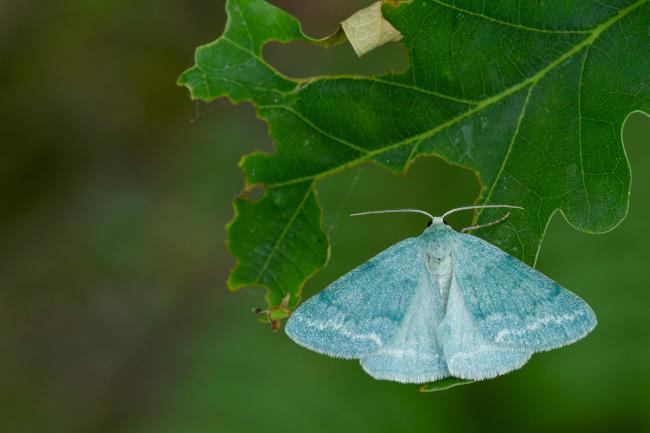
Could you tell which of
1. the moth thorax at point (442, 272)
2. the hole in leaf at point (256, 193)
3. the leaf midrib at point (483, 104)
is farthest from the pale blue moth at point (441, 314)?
the hole in leaf at point (256, 193)

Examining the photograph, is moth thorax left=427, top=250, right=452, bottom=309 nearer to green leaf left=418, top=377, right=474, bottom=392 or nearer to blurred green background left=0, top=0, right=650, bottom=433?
green leaf left=418, top=377, right=474, bottom=392

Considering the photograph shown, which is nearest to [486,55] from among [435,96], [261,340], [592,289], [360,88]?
[435,96]

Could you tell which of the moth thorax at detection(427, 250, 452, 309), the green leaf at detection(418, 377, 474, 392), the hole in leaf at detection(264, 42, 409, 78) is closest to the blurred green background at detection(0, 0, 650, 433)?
the hole in leaf at detection(264, 42, 409, 78)

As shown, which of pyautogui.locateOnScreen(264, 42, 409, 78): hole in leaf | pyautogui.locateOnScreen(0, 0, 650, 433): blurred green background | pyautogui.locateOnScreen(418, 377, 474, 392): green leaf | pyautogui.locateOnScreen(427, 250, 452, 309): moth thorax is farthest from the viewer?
pyautogui.locateOnScreen(0, 0, 650, 433): blurred green background

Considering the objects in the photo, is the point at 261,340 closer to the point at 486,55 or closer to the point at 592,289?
the point at 592,289

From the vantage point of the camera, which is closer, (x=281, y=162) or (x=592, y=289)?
(x=281, y=162)

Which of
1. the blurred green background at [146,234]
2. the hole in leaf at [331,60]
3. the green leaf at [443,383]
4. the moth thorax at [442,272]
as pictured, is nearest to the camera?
the green leaf at [443,383]

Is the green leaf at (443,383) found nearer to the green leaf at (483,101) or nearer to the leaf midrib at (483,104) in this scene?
the green leaf at (483,101)
